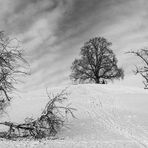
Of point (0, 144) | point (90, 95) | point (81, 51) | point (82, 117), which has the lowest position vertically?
point (0, 144)

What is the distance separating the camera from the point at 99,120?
64.3 ft

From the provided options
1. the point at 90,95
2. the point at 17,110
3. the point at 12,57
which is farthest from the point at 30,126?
the point at 90,95

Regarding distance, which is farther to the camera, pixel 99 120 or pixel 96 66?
pixel 96 66

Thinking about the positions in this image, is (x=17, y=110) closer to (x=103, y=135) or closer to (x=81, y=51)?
(x=103, y=135)

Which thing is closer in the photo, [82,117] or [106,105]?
[82,117]

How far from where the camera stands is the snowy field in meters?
14.3

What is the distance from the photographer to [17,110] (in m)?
25.8

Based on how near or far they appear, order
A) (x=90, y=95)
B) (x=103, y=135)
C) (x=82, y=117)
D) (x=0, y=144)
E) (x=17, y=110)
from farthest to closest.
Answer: (x=90, y=95) → (x=17, y=110) → (x=82, y=117) → (x=103, y=135) → (x=0, y=144)

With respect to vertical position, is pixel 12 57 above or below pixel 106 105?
above

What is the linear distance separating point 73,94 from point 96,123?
9.76 m

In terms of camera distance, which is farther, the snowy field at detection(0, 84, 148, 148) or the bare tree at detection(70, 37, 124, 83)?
the bare tree at detection(70, 37, 124, 83)

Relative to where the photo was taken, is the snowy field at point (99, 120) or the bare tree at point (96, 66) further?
the bare tree at point (96, 66)

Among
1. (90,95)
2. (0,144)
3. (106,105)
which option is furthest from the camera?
(90,95)

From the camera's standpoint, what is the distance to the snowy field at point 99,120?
1427 centimetres
